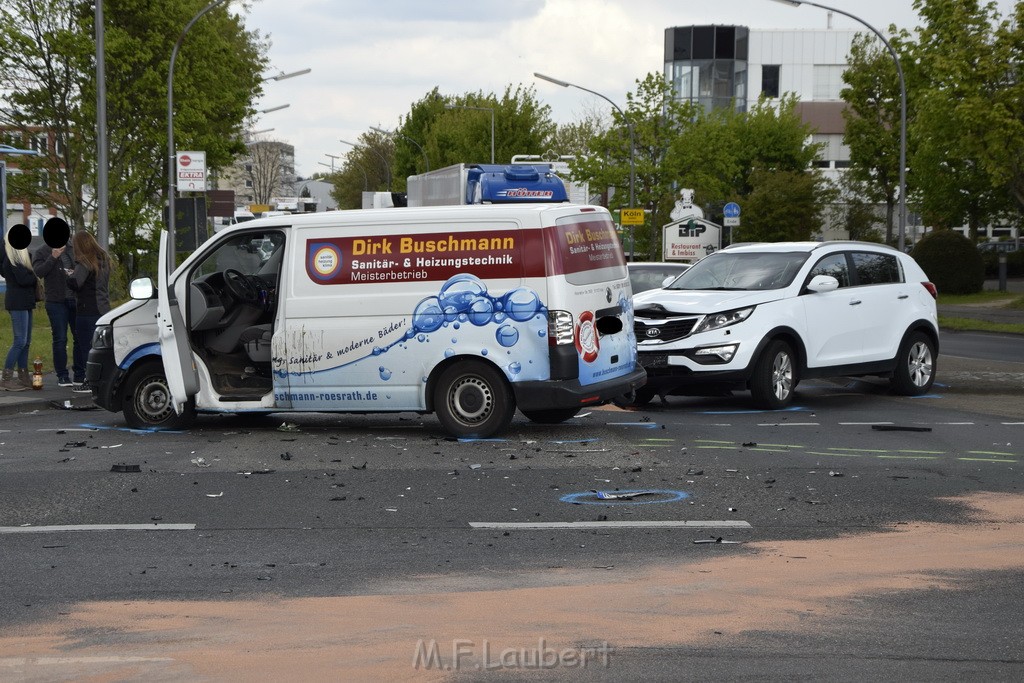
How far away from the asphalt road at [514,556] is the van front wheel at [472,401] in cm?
26

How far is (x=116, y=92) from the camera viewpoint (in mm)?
36344

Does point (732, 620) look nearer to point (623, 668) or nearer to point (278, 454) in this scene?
point (623, 668)

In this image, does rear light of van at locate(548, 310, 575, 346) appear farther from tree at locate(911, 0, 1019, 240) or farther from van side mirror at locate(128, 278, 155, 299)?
tree at locate(911, 0, 1019, 240)

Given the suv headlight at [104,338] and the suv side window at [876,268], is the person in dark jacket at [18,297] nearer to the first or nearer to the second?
the suv headlight at [104,338]

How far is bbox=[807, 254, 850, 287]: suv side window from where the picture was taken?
1498cm

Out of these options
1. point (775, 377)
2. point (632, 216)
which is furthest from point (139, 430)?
point (632, 216)

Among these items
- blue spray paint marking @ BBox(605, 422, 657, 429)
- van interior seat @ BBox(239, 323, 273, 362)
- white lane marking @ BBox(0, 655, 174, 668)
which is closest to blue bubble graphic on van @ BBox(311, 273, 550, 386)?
van interior seat @ BBox(239, 323, 273, 362)

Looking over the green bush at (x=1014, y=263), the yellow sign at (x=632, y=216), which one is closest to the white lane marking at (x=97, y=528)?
the yellow sign at (x=632, y=216)

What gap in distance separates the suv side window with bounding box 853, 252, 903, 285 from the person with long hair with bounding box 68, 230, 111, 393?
837 cm

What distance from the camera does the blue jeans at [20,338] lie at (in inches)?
604

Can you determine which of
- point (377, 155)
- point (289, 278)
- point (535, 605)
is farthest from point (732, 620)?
point (377, 155)

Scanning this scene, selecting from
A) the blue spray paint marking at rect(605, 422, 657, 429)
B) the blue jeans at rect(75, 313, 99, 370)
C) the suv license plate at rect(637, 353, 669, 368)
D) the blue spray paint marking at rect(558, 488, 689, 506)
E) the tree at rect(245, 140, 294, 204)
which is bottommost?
the blue spray paint marking at rect(605, 422, 657, 429)

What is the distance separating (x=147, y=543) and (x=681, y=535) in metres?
2.84

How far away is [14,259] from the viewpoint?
15.5m
